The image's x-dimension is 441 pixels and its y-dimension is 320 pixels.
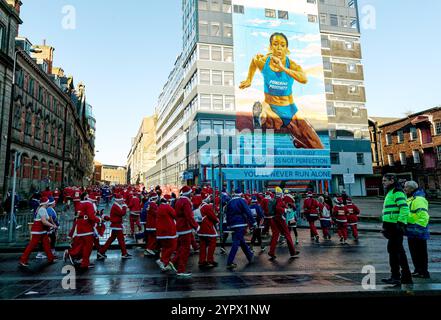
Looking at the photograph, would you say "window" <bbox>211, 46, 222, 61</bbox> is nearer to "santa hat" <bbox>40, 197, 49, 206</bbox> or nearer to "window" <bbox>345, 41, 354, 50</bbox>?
"window" <bbox>345, 41, 354, 50</bbox>

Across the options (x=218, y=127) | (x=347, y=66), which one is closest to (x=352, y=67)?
(x=347, y=66)

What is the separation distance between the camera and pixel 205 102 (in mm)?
36906

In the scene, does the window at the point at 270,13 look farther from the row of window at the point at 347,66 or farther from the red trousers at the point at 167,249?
the red trousers at the point at 167,249

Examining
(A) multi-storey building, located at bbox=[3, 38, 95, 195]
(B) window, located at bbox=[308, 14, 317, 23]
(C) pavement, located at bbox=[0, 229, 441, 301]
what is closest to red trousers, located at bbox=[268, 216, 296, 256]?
(C) pavement, located at bbox=[0, 229, 441, 301]

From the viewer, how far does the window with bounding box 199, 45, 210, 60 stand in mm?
37656

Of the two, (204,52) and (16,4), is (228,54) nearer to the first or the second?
(204,52)

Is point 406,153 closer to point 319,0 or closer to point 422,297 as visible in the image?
point 319,0

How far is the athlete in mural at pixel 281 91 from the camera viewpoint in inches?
1553

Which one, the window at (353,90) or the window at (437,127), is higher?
the window at (353,90)

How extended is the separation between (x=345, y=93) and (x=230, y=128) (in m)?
20.4

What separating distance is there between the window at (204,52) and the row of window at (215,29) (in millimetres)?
1636

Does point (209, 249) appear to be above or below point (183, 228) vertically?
below

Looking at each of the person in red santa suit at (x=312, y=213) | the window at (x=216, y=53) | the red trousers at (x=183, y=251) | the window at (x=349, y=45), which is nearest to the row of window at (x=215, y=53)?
the window at (x=216, y=53)
